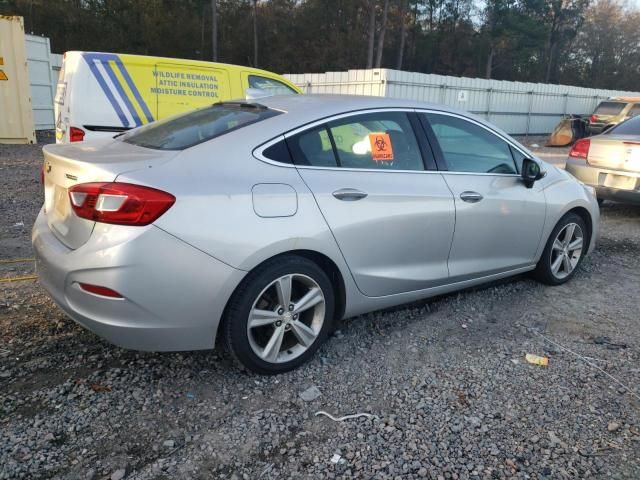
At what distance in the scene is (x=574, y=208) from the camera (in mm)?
4613

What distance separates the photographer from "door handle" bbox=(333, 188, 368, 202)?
9.93 feet

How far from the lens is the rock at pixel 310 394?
282 cm

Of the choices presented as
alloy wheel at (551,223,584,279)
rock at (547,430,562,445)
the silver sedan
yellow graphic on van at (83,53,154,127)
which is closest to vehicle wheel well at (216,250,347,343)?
the silver sedan

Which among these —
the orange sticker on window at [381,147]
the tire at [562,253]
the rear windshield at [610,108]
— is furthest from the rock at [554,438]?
the rear windshield at [610,108]

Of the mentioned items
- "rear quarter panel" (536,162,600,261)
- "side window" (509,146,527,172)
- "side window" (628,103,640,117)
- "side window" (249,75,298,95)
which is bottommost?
"rear quarter panel" (536,162,600,261)

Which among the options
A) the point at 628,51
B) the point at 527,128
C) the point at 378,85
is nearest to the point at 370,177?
the point at 378,85

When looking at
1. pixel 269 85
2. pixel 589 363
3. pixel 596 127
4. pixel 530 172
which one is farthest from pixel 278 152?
pixel 596 127

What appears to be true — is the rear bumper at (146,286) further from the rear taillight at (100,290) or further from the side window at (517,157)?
the side window at (517,157)

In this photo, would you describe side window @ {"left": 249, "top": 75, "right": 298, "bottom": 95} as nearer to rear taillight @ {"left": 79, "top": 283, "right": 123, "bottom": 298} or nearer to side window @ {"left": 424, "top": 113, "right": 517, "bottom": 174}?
side window @ {"left": 424, "top": 113, "right": 517, "bottom": 174}

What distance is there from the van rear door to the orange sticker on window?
4769 millimetres

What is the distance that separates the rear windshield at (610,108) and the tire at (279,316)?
1847cm

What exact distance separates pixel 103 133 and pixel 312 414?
18.0ft

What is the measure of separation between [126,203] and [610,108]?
775 inches

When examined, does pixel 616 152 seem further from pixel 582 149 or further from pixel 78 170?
pixel 78 170
